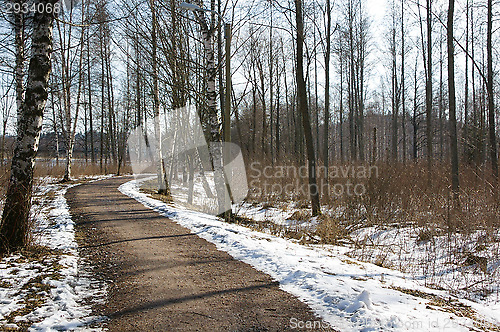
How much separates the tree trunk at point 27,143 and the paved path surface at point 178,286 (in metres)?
1.19

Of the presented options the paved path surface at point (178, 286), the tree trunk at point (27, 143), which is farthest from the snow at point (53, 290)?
the tree trunk at point (27, 143)

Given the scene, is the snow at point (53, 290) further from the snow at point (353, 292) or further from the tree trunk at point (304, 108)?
the tree trunk at point (304, 108)

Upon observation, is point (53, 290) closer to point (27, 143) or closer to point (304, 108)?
point (27, 143)

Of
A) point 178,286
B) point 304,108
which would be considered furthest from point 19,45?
point 178,286

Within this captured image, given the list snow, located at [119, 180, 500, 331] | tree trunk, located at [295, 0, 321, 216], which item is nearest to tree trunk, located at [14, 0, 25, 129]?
tree trunk, located at [295, 0, 321, 216]

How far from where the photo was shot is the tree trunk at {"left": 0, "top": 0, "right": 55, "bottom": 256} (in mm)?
4939

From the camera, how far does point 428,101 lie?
1714 cm

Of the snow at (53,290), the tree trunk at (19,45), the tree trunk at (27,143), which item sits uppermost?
the tree trunk at (19,45)

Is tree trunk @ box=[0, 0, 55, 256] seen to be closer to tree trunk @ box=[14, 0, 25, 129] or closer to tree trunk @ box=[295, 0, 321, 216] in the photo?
tree trunk @ box=[14, 0, 25, 129]

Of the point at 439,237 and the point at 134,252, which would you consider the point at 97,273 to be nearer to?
the point at 134,252

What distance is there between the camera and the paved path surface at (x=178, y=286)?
3.22 m

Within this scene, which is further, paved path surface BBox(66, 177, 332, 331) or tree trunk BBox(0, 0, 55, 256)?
tree trunk BBox(0, 0, 55, 256)

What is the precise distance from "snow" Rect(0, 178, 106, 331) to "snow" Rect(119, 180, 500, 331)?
7.68ft

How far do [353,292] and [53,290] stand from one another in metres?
3.67
